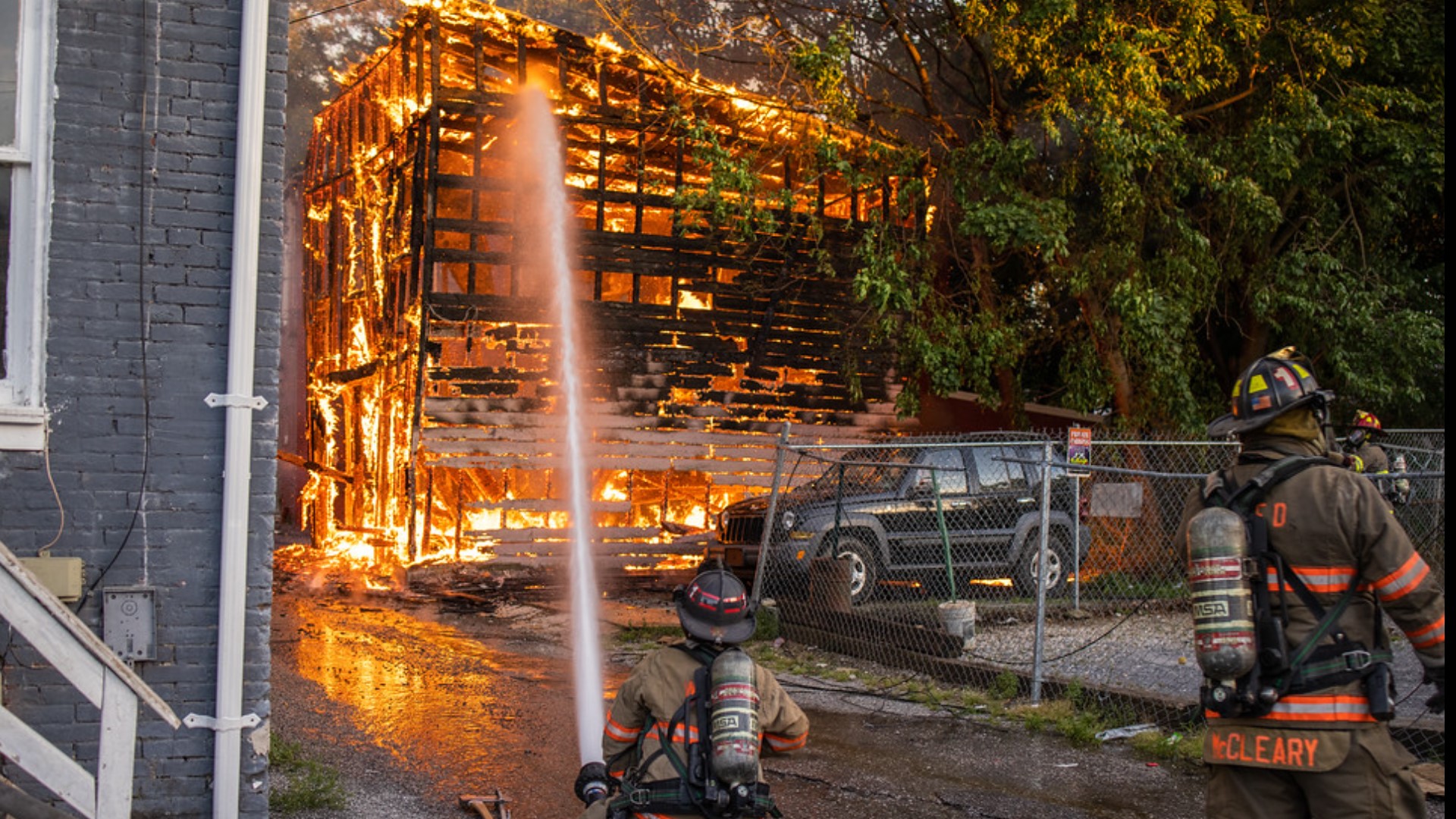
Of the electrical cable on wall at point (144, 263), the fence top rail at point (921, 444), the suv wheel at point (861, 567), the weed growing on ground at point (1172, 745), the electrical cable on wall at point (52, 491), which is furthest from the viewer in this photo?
the suv wheel at point (861, 567)

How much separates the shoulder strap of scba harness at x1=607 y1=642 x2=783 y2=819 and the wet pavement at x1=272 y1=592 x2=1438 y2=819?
2573 millimetres

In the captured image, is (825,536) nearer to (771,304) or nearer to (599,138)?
(771,304)

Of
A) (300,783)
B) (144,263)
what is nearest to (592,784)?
(144,263)

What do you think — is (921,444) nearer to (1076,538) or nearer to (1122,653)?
(1076,538)

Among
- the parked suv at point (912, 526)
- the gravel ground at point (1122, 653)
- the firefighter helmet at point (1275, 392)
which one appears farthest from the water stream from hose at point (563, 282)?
the firefighter helmet at point (1275, 392)

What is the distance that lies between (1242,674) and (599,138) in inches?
566

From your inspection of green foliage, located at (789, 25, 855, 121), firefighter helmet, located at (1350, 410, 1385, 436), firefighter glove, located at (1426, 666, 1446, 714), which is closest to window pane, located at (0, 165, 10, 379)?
firefighter glove, located at (1426, 666, 1446, 714)

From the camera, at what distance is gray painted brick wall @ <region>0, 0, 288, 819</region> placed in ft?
17.1

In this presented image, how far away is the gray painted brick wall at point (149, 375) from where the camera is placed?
5199 millimetres

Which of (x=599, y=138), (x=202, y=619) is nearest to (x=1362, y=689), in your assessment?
(x=202, y=619)

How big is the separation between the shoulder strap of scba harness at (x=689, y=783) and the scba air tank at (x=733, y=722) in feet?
0.13

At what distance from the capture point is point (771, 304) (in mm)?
17984

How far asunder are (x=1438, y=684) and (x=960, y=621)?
6.55 metres

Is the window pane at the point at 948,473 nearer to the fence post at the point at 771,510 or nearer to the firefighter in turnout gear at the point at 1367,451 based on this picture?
the fence post at the point at 771,510
